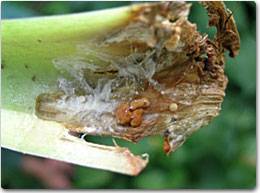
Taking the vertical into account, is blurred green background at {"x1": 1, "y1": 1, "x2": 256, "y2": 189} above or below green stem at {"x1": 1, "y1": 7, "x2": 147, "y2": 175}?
below

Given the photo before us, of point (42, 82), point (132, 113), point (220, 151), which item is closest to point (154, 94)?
point (132, 113)

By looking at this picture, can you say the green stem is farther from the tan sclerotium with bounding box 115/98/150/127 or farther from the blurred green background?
the blurred green background

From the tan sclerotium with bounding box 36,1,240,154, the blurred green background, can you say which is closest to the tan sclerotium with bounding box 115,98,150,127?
the tan sclerotium with bounding box 36,1,240,154

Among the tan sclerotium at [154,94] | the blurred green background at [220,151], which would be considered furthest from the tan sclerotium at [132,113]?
the blurred green background at [220,151]

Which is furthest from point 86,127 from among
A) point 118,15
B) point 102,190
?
point 102,190

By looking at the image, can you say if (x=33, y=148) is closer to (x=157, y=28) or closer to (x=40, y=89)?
(x=40, y=89)

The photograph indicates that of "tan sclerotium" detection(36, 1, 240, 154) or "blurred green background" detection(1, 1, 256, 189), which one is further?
"blurred green background" detection(1, 1, 256, 189)

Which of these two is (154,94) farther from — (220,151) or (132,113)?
(220,151)
